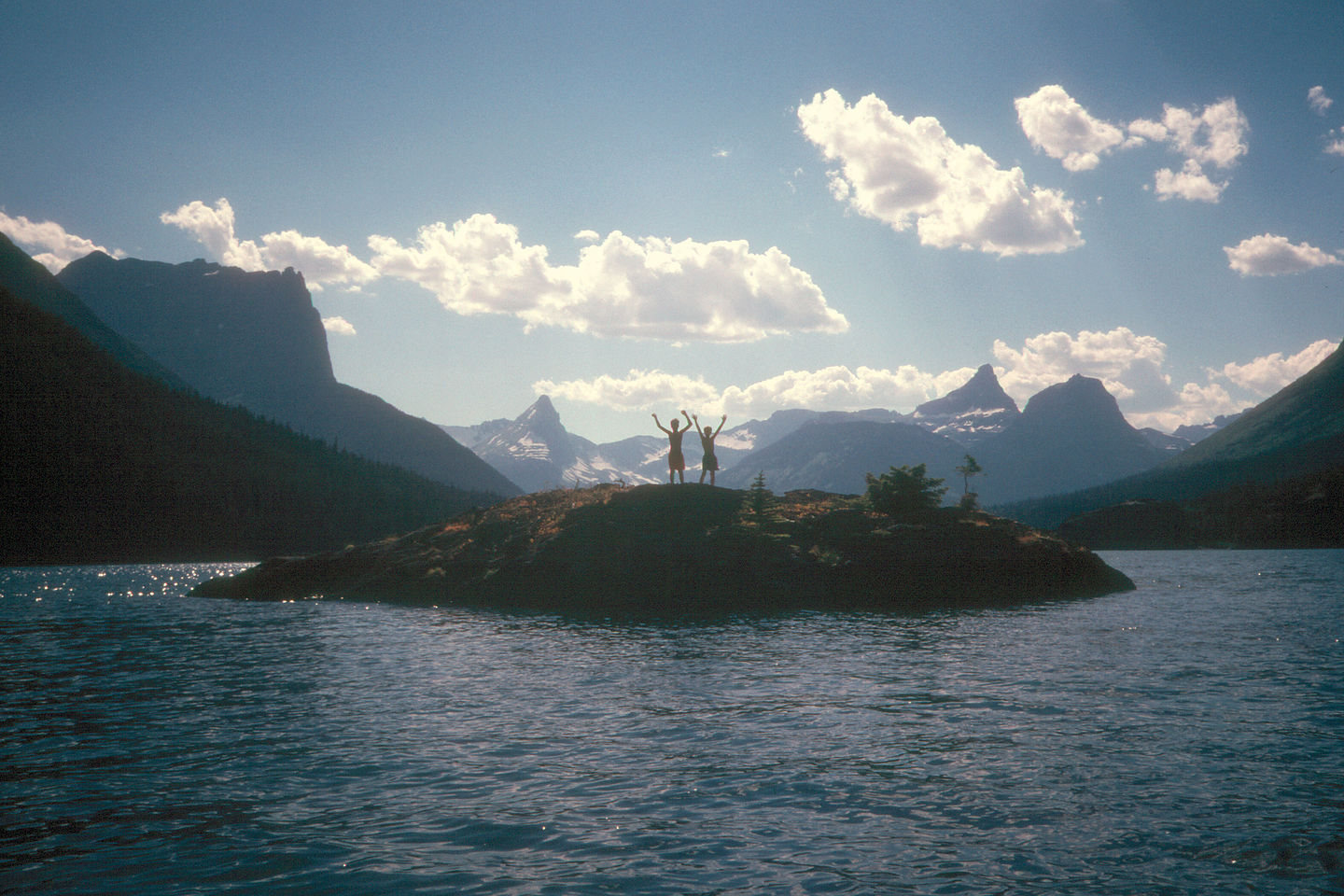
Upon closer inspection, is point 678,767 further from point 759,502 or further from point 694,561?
point 759,502

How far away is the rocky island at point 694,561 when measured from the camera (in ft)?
150

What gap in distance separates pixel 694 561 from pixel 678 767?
3162 centimetres

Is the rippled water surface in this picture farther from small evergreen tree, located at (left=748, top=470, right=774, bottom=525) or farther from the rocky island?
small evergreen tree, located at (left=748, top=470, right=774, bottom=525)

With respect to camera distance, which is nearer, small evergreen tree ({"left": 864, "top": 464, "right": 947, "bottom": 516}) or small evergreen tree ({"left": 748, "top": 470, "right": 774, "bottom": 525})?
small evergreen tree ({"left": 748, "top": 470, "right": 774, "bottom": 525})

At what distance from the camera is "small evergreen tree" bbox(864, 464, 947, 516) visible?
54.3 meters

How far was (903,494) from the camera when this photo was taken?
54500 mm

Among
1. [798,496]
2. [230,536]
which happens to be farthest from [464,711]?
[230,536]

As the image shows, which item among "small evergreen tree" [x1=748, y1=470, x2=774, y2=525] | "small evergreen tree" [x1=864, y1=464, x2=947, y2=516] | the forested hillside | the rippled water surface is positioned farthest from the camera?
the forested hillside

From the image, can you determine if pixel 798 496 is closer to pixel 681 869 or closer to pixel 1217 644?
pixel 1217 644

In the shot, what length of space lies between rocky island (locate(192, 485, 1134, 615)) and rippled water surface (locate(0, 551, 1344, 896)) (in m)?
14.8

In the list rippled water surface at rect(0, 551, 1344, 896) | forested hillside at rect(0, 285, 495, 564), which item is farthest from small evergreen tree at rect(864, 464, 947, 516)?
forested hillside at rect(0, 285, 495, 564)

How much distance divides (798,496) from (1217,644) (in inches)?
1266

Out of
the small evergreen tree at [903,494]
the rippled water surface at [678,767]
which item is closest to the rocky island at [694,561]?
the small evergreen tree at [903,494]

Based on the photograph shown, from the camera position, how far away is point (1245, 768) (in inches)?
574
